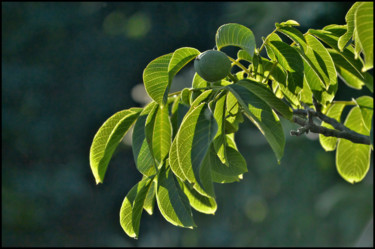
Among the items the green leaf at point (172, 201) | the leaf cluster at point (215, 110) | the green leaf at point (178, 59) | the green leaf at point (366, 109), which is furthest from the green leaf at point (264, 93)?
the green leaf at point (366, 109)

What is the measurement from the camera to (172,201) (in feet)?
3.11

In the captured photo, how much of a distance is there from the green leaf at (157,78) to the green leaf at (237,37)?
9 centimetres

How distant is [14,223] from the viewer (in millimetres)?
7223

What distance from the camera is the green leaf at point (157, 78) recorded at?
2.89 ft

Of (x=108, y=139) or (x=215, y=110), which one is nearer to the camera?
(x=215, y=110)

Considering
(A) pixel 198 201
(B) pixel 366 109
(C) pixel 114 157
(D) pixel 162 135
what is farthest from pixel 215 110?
(C) pixel 114 157

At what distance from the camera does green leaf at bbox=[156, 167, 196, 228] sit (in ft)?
3.10

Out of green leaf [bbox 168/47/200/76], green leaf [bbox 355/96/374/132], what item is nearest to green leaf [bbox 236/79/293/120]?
green leaf [bbox 168/47/200/76]

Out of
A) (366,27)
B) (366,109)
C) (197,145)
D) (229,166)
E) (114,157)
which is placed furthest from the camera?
(114,157)

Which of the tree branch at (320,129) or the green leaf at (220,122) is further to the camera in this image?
the tree branch at (320,129)

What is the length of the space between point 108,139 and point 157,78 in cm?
17

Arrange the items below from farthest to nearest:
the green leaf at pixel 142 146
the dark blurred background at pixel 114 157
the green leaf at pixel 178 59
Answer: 1. the dark blurred background at pixel 114 157
2. the green leaf at pixel 142 146
3. the green leaf at pixel 178 59

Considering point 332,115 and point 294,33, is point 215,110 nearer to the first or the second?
point 294,33

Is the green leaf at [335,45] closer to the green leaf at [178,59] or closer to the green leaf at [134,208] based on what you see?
the green leaf at [178,59]
